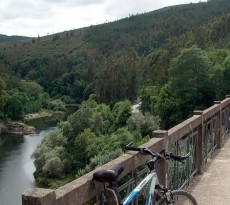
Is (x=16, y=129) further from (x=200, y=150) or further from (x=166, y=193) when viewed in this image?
(x=166, y=193)

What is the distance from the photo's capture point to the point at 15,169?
41625mm

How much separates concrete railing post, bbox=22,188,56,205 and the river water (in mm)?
24562

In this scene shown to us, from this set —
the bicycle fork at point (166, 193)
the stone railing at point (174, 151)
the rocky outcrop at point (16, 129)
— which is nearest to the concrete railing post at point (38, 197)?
the stone railing at point (174, 151)

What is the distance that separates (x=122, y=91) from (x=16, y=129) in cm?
2707

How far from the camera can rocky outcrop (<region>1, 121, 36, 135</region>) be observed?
73625 millimetres

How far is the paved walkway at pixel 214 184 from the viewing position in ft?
21.3

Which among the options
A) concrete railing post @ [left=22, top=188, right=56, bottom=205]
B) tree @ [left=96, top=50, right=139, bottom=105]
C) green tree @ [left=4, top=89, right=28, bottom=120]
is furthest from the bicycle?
tree @ [left=96, top=50, right=139, bottom=105]

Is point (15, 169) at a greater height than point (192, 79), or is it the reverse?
point (192, 79)

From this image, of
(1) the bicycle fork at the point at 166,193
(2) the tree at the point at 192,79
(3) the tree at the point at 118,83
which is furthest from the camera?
(3) the tree at the point at 118,83

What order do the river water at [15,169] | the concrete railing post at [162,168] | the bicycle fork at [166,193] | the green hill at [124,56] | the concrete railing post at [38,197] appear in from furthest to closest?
the green hill at [124,56] → the river water at [15,169] → the concrete railing post at [162,168] → the bicycle fork at [166,193] → the concrete railing post at [38,197]

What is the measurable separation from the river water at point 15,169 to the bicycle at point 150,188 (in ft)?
75.7

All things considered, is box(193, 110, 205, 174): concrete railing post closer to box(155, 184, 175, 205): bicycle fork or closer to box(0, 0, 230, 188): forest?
box(155, 184, 175, 205): bicycle fork

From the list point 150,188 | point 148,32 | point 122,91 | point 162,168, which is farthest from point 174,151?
point 148,32

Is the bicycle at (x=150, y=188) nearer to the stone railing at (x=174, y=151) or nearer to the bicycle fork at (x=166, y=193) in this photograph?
the bicycle fork at (x=166, y=193)
